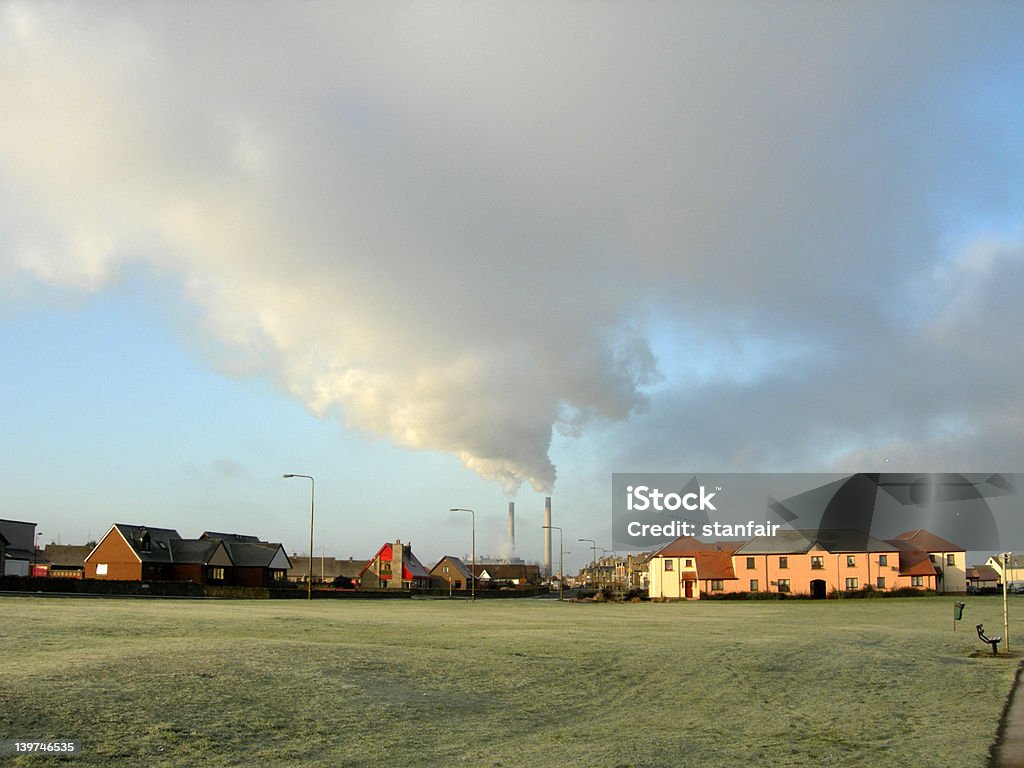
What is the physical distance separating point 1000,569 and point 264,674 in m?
27.5

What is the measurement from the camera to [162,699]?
1462 centimetres

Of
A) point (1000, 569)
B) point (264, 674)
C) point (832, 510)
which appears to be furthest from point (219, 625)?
point (832, 510)

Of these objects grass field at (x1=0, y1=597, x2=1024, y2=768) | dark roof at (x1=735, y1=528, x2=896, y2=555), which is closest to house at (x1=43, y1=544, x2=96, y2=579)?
dark roof at (x1=735, y1=528, x2=896, y2=555)

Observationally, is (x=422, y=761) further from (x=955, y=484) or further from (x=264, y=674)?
(x=955, y=484)

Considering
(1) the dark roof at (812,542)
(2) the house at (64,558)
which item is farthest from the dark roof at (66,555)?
(1) the dark roof at (812,542)

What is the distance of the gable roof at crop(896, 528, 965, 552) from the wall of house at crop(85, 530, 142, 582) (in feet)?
327

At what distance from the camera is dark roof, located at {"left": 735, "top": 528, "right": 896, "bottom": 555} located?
106 m

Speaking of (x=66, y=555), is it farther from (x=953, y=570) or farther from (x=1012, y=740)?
(x=1012, y=740)

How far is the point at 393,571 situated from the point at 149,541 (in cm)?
5442

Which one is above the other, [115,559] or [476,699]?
[476,699]

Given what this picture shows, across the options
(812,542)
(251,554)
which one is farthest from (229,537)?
(812,542)

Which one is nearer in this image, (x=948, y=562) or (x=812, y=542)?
(x=812, y=542)

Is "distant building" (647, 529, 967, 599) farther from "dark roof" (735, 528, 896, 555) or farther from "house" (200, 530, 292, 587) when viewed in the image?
"house" (200, 530, 292, 587)

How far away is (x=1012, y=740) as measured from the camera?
15.5 meters
